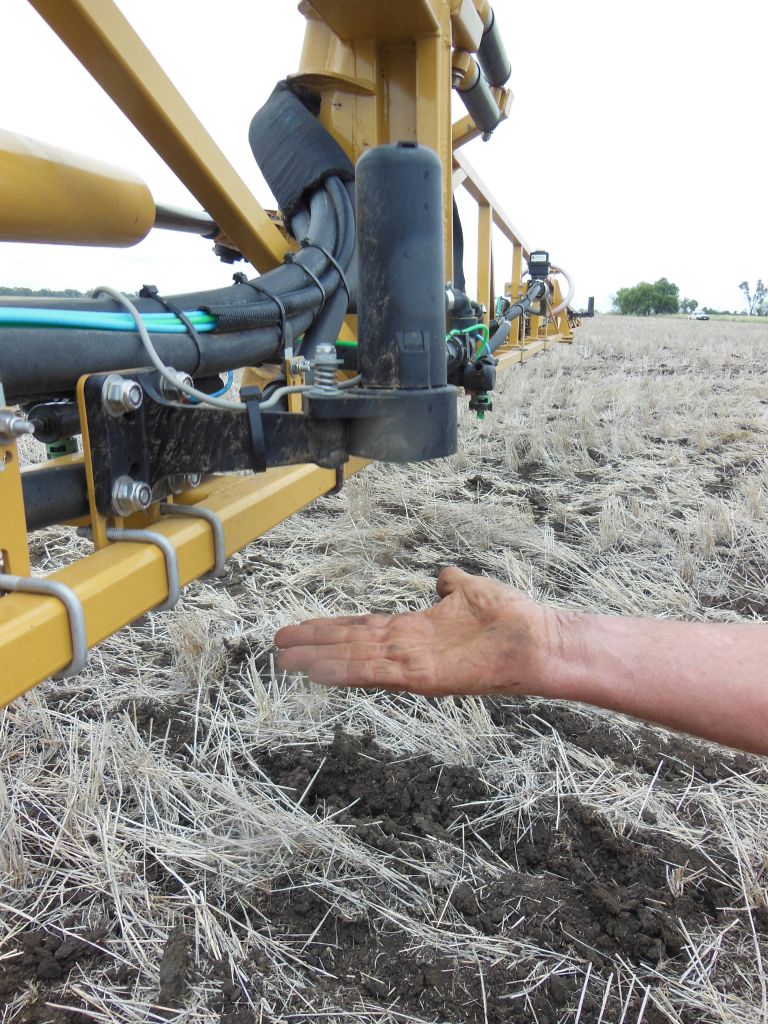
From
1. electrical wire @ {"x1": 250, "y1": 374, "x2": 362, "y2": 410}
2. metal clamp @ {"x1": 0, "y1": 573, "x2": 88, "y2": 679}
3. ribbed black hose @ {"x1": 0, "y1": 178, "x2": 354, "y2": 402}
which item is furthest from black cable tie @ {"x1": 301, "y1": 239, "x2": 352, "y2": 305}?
metal clamp @ {"x1": 0, "y1": 573, "x2": 88, "y2": 679}

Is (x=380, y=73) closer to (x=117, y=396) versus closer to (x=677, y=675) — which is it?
(x=117, y=396)

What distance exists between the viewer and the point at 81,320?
1233 mm

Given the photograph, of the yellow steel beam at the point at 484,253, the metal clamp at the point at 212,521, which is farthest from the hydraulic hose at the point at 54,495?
the yellow steel beam at the point at 484,253

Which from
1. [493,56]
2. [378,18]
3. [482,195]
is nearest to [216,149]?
[378,18]

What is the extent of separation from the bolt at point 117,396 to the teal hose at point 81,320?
155mm

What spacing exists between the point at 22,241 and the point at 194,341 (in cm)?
37

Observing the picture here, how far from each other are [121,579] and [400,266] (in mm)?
689

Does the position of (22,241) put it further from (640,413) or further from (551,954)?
(640,413)

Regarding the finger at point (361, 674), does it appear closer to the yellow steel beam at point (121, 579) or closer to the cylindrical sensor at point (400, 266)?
the yellow steel beam at point (121, 579)

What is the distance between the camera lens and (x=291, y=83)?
7.99 feet

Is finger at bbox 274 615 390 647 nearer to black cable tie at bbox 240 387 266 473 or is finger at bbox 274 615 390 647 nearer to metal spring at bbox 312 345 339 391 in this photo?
black cable tie at bbox 240 387 266 473

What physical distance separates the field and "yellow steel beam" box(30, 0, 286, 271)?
124cm

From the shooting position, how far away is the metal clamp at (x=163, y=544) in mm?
1160

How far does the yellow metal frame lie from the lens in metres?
1.00
